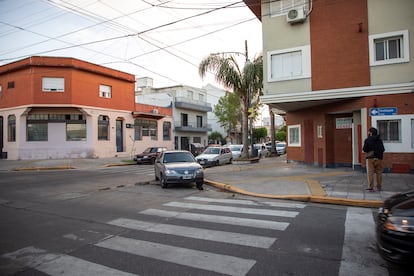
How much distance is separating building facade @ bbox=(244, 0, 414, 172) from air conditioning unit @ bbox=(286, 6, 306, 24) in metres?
0.05

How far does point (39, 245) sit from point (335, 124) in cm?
1469

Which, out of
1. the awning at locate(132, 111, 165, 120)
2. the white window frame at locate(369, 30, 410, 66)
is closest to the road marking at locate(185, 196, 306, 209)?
the white window frame at locate(369, 30, 410, 66)

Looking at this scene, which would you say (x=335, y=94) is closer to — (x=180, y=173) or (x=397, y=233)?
(x=180, y=173)

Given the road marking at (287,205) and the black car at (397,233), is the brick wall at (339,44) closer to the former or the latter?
the road marking at (287,205)

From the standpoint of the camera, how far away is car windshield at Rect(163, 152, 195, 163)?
12.6 m

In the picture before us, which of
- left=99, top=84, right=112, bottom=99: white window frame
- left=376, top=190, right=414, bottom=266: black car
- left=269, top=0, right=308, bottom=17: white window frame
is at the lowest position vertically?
left=376, top=190, right=414, bottom=266: black car

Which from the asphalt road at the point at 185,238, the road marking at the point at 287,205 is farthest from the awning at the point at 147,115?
the road marking at the point at 287,205

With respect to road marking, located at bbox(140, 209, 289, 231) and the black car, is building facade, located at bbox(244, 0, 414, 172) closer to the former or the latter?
road marking, located at bbox(140, 209, 289, 231)

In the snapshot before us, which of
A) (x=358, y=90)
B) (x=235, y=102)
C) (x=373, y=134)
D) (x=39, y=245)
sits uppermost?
(x=235, y=102)

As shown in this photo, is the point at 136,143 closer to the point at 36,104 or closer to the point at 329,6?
the point at 36,104

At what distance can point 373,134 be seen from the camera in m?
9.25

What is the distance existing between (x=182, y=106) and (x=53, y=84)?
19420 mm

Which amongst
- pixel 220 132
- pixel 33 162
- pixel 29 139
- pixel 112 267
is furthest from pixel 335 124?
pixel 220 132

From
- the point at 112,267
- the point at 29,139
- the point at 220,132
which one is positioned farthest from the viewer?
the point at 220,132
